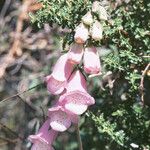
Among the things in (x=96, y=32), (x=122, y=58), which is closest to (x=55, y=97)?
(x=122, y=58)

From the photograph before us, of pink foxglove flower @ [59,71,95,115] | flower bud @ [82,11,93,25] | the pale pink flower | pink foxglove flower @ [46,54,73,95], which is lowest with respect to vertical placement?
pink foxglove flower @ [59,71,95,115]

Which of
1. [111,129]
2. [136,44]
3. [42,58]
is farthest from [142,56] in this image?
[42,58]

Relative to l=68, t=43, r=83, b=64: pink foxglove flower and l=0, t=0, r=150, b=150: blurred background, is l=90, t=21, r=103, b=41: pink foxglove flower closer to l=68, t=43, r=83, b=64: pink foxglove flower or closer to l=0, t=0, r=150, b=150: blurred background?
l=68, t=43, r=83, b=64: pink foxglove flower

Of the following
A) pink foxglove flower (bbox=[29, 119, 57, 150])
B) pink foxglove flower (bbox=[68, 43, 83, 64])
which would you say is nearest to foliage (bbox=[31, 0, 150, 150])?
pink foxglove flower (bbox=[68, 43, 83, 64])

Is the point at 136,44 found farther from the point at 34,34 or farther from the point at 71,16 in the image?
the point at 34,34

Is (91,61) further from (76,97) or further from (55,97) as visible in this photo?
(55,97)

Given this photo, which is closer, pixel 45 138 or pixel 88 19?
pixel 88 19
